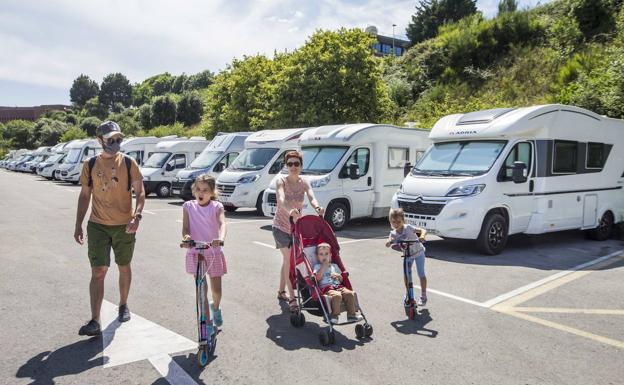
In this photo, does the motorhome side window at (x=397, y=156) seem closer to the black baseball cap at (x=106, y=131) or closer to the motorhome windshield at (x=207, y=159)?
the motorhome windshield at (x=207, y=159)

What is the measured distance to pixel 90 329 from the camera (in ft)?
16.6

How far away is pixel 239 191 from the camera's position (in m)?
15.8

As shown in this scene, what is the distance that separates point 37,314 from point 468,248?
25.7 feet

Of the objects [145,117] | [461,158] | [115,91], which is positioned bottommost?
[461,158]

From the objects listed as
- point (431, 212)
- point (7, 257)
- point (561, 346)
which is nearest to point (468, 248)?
point (431, 212)

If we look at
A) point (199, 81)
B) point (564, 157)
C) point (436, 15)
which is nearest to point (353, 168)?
point (564, 157)

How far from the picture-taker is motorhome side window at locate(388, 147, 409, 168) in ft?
46.1

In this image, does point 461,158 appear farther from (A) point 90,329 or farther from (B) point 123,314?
(A) point 90,329

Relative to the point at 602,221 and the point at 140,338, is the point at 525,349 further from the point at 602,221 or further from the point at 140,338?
the point at 602,221

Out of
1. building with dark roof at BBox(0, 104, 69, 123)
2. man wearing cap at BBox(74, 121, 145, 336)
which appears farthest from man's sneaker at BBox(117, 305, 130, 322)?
building with dark roof at BBox(0, 104, 69, 123)

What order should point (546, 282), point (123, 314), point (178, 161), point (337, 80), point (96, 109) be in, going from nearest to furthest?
1. point (123, 314)
2. point (546, 282)
3. point (178, 161)
4. point (337, 80)
5. point (96, 109)

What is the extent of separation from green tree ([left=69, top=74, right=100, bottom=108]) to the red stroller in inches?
6262

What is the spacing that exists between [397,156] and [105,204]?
10.2m

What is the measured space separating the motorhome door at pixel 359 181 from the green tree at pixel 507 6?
28028mm
